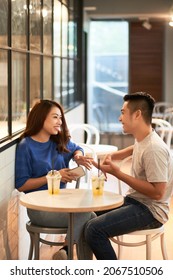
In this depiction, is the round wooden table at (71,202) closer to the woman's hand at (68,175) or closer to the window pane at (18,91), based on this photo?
the woman's hand at (68,175)

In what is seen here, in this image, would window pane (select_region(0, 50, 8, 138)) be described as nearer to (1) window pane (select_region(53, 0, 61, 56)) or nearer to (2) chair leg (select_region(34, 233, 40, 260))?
(2) chair leg (select_region(34, 233, 40, 260))

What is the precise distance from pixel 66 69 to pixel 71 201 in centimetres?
482

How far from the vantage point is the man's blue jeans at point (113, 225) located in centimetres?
327

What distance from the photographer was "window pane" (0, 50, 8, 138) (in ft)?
12.3

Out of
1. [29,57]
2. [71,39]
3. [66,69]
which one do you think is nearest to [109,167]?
[29,57]

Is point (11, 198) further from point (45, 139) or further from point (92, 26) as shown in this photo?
point (92, 26)

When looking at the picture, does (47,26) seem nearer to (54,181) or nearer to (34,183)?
(34,183)

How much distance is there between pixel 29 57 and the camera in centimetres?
468

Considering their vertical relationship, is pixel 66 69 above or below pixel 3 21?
below

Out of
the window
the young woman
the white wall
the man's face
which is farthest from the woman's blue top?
the white wall

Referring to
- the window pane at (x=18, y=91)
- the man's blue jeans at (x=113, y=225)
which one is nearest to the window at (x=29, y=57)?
the window pane at (x=18, y=91)

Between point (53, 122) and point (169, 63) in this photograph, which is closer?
point (53, 122)

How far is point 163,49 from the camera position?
37.3 ft

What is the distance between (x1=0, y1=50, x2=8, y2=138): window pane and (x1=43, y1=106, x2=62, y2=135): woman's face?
265mm
